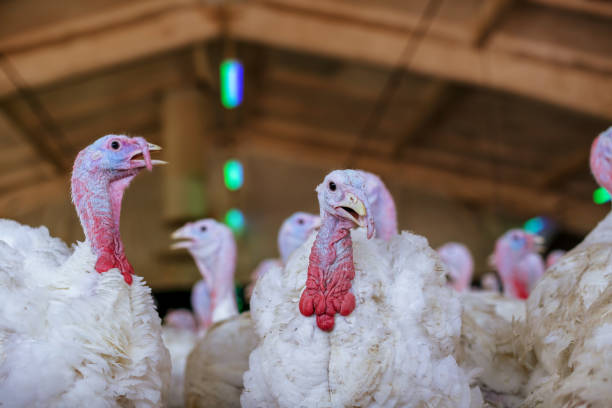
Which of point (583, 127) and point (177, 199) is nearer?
point (583, 127)

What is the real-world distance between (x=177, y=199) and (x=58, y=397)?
23.0ft

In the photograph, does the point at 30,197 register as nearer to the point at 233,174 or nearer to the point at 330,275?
the point at 330,275

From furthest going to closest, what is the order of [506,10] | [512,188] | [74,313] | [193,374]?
1. [512,188]
2. [506,10]
3. [193,374]
4. [74,313]

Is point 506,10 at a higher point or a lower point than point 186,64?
lower

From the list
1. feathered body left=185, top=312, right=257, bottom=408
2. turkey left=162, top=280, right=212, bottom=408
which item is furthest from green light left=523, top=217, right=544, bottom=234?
feathered body left=185, top=312, right=257, bottom=408

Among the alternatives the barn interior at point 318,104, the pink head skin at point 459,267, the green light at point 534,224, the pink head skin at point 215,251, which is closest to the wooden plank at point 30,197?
the barn interior at point 318,104

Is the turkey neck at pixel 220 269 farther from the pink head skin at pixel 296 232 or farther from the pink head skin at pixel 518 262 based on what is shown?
the pink head skin at pixel 518 262

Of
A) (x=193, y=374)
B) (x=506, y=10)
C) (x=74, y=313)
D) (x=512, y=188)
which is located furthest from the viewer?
(x=512, y=188)

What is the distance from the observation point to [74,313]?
6.95 ft

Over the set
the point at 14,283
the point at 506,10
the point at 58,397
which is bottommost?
the point at 58,397

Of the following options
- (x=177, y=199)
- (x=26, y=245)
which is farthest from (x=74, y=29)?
(x=26, y=245)

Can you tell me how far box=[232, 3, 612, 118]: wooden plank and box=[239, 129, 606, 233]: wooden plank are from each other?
1.17 meters

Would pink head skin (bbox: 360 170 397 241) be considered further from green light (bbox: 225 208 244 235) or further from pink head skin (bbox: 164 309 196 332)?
green light (bbox: 225 208 244 235)

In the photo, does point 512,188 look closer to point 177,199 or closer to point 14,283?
point 177,199
